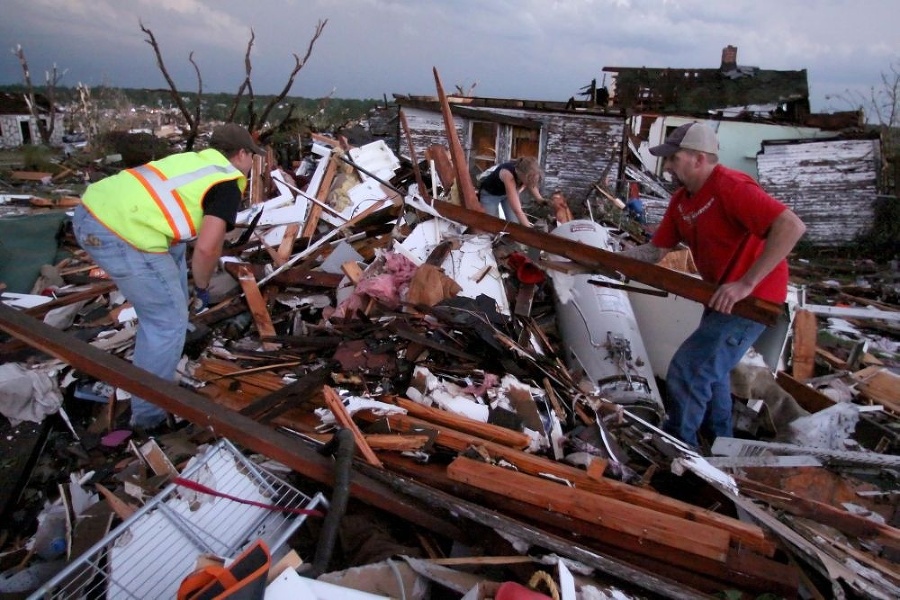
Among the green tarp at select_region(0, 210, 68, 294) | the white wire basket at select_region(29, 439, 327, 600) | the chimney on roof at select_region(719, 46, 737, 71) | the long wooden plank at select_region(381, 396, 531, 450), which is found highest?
the chimney on roof at select_region(719, 46, 737, 71)

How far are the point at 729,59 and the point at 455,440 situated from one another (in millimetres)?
20184

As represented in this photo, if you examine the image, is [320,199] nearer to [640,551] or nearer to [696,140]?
[696,140]

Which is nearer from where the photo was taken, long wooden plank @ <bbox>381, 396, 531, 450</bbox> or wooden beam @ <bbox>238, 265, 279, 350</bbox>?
long wooden plank @ <bbox>381, 396, 531, 450</bbox>

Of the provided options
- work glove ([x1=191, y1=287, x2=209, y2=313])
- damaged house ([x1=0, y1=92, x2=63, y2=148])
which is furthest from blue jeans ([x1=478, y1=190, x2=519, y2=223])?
damaged house ([x1=0, y1=92, x2=63, y2=148])

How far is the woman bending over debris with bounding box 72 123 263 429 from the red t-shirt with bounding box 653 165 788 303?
8.25ft

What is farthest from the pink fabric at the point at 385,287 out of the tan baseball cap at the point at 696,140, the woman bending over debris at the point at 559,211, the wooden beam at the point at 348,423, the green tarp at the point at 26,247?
the woman bending over debris at the point at 559,211

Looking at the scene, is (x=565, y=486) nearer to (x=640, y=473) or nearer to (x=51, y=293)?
(x=640, y=473)

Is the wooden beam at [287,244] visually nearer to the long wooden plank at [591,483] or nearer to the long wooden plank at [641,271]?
the long wooden plank at [641,271]

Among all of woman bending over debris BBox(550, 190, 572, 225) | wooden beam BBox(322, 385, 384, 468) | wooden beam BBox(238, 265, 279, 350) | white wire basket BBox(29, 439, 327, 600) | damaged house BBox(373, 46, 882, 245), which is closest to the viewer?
white wire basket BBox(29, 439, 327, 600)

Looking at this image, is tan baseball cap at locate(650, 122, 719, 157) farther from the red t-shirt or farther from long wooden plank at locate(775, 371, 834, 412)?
long wooden plank at locate(775, 371, 834, 412)

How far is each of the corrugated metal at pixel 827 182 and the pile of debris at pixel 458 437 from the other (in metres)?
10.4

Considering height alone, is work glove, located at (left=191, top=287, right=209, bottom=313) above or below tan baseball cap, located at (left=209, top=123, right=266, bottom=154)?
below

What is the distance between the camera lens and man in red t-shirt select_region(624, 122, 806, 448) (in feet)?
8.46

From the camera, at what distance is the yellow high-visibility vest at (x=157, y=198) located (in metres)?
2.85
